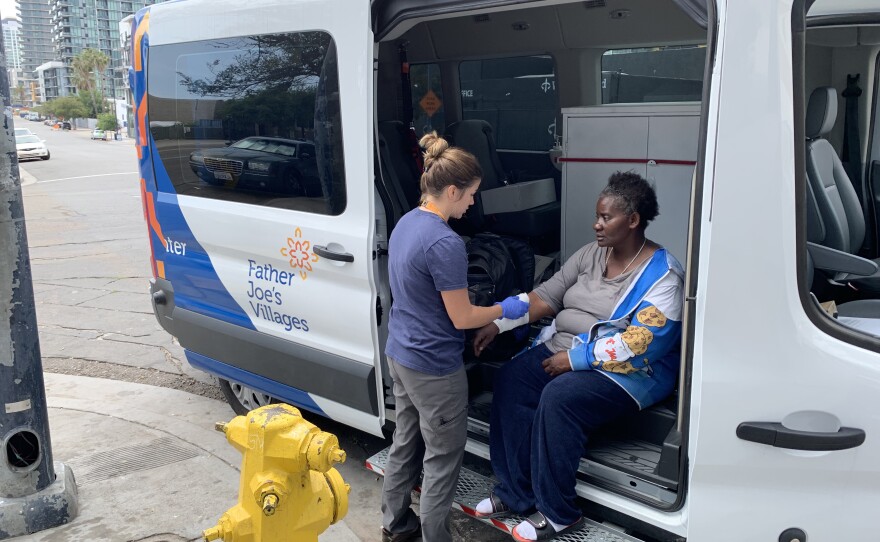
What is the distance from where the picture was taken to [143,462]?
157 inches

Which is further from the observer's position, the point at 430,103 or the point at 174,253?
the point at 430,103

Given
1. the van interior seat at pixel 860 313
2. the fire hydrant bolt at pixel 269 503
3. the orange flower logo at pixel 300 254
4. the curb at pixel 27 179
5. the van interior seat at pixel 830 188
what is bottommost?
the curb at pixel 27 179

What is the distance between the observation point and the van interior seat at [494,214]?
492cm

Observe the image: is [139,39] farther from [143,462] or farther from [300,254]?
[143,462]

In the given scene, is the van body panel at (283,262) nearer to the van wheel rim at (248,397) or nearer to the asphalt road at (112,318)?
the van wheel rim at (248,397)

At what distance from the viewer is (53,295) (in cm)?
785

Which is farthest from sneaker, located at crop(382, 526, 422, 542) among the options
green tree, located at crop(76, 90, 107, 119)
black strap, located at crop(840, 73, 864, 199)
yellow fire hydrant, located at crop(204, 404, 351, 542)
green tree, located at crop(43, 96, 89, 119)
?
green tree, located at crop(76, 90, 107, 119)

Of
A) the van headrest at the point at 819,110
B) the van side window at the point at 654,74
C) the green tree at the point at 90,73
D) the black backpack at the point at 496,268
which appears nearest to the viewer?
the van headrest at the point at 819,110

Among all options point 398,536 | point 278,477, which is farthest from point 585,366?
point 278,477

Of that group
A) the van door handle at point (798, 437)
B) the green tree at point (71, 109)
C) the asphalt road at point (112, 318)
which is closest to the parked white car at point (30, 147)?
the asphalt road at point (112, 318)

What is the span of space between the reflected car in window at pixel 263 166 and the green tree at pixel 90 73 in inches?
4046

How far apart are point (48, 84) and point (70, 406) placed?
17156cm

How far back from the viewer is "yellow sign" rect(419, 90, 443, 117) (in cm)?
557

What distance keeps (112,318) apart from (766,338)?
6369mm
